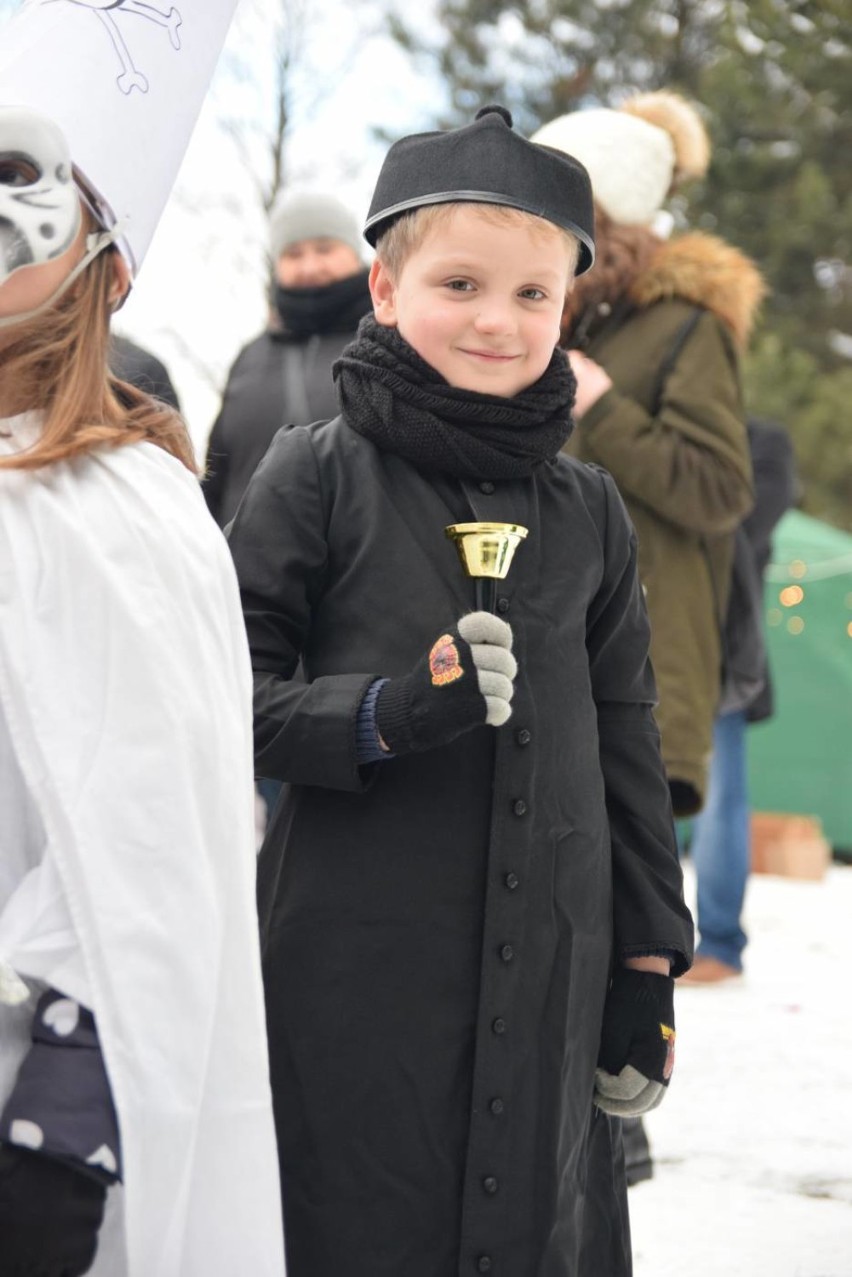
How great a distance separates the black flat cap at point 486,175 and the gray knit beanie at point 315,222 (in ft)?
9.48

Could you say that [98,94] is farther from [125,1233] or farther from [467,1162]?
[467,1162]

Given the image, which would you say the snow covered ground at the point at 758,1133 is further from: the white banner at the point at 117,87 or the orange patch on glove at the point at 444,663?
the white banner at the point at 117,87

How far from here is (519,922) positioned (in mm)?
2330

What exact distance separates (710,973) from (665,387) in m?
2.42

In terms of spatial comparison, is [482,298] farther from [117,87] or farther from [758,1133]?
[758,1133]

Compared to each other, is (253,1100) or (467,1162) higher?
(253,1100)

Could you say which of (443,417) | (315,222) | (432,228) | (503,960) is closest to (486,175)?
(432,228)

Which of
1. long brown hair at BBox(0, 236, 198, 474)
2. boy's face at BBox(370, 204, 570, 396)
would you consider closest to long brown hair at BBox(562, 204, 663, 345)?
boy's face at BBox(370, 204, 570, 396)

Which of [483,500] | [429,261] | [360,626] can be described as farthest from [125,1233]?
[429,261]

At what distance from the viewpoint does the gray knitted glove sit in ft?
7.11

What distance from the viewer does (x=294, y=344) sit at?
17.3 ft

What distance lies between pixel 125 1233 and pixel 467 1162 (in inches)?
25.2

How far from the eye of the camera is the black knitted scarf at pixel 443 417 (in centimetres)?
240

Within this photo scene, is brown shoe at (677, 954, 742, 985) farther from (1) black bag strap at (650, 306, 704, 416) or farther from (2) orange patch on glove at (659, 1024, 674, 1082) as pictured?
(2) orange patch on glove at (659, 1024, 674, 1082)
